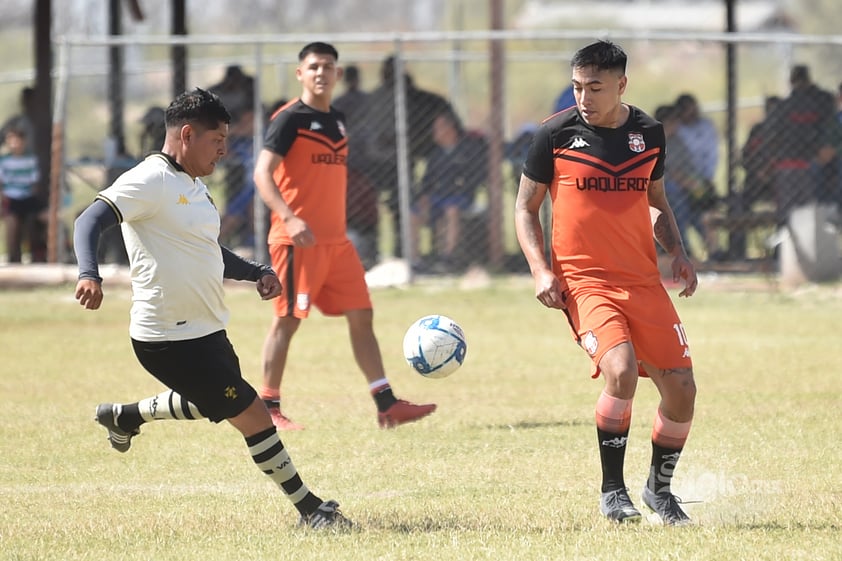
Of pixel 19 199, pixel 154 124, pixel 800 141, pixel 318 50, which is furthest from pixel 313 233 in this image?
pixel 19 199

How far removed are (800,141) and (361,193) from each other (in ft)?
15.6

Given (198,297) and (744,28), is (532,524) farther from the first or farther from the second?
(744,28)

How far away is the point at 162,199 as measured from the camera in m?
5.79

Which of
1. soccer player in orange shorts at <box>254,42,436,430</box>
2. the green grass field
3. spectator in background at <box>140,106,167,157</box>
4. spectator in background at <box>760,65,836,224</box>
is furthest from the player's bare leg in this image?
spectator in background at <box>760,65,836,224</box>

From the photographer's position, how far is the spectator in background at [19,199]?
1753 centimetres

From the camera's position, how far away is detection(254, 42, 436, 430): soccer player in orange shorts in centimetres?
866

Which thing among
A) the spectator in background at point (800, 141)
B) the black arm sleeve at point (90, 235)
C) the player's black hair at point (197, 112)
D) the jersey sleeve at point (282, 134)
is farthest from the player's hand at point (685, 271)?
the spectator in background at point (800, 141)

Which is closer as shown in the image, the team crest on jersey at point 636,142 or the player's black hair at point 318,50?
the team crest on jersey at point 636,142

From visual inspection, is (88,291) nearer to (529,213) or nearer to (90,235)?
(90,235)

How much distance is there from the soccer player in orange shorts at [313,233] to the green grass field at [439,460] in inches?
15.6

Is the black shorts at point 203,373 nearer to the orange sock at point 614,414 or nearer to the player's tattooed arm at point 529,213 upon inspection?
the player's tattooed arm at point 529,213

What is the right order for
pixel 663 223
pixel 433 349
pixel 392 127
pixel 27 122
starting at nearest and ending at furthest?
pixel 663 223, pixel 433 349, pixel 392 127, pixel 27 122

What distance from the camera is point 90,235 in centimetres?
549

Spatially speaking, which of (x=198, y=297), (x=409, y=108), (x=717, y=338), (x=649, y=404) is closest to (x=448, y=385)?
(x=649, y=404)
